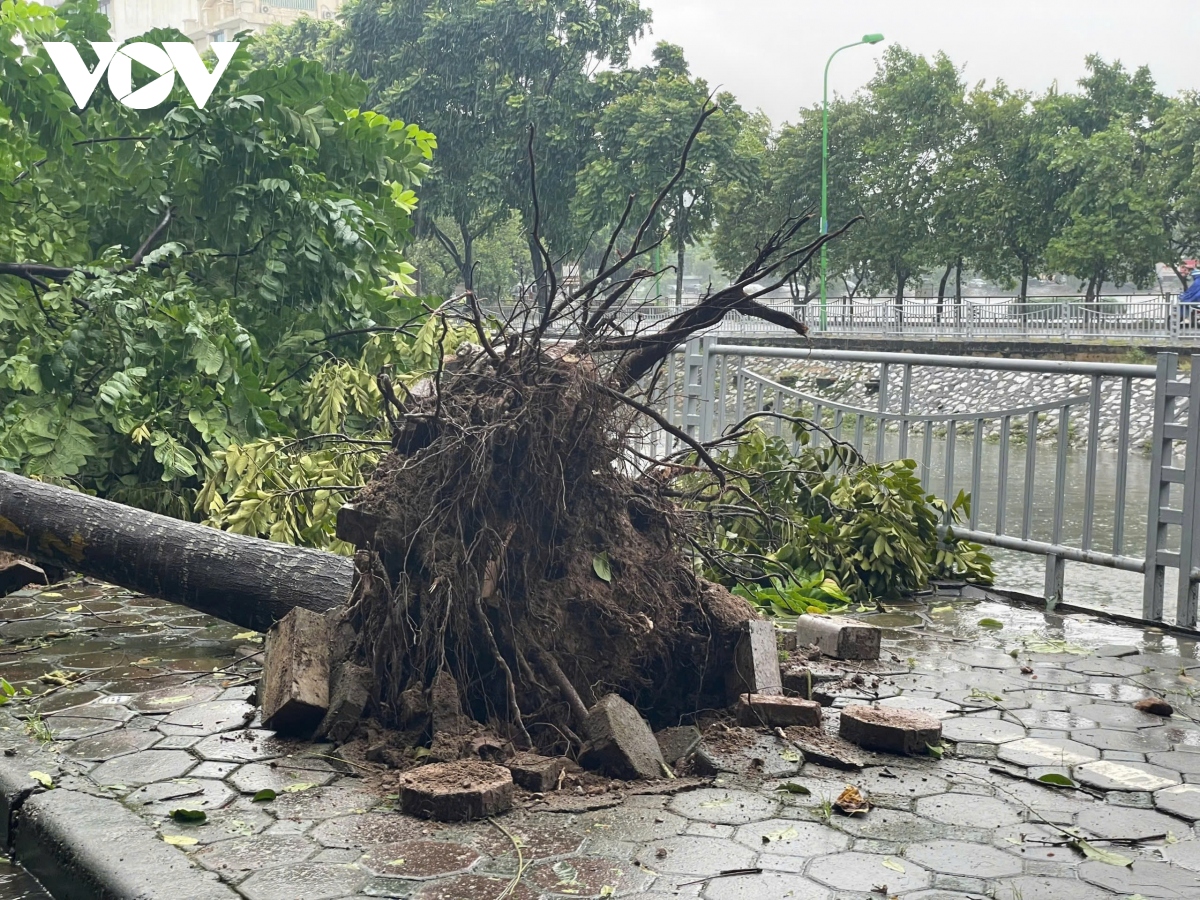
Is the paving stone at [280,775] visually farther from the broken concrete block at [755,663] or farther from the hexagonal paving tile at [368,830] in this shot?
the broken concrete block at [755,663]

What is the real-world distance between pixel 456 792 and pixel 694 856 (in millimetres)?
719

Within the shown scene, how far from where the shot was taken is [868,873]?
3.22 metres

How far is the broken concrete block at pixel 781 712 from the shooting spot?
14.5ft

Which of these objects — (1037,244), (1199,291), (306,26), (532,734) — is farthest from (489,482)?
(306,26)

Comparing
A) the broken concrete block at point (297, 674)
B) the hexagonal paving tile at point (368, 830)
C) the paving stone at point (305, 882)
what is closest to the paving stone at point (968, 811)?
the hexagonal paving tile at point (368, 830)

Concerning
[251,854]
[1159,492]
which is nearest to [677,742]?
[251,854]

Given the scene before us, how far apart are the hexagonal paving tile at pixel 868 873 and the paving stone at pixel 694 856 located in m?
0.20

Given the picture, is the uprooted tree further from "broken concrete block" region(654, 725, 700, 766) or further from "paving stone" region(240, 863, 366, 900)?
"paving stone" region(240, 863, 366, 900)

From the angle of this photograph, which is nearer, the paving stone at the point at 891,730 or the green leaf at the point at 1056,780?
the green leaf at the point at 1056,780

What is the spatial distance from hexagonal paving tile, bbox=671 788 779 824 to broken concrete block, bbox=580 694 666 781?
0.20m

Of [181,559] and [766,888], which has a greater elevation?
[181,559]

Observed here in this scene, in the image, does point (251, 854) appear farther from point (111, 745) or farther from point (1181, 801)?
point (1181, 801)

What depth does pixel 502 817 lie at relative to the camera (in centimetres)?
363

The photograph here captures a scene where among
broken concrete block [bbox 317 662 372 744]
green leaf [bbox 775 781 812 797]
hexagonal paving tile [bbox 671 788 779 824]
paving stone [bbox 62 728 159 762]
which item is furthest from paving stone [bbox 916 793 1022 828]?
paving stone [bbox 62 728 159 762]
